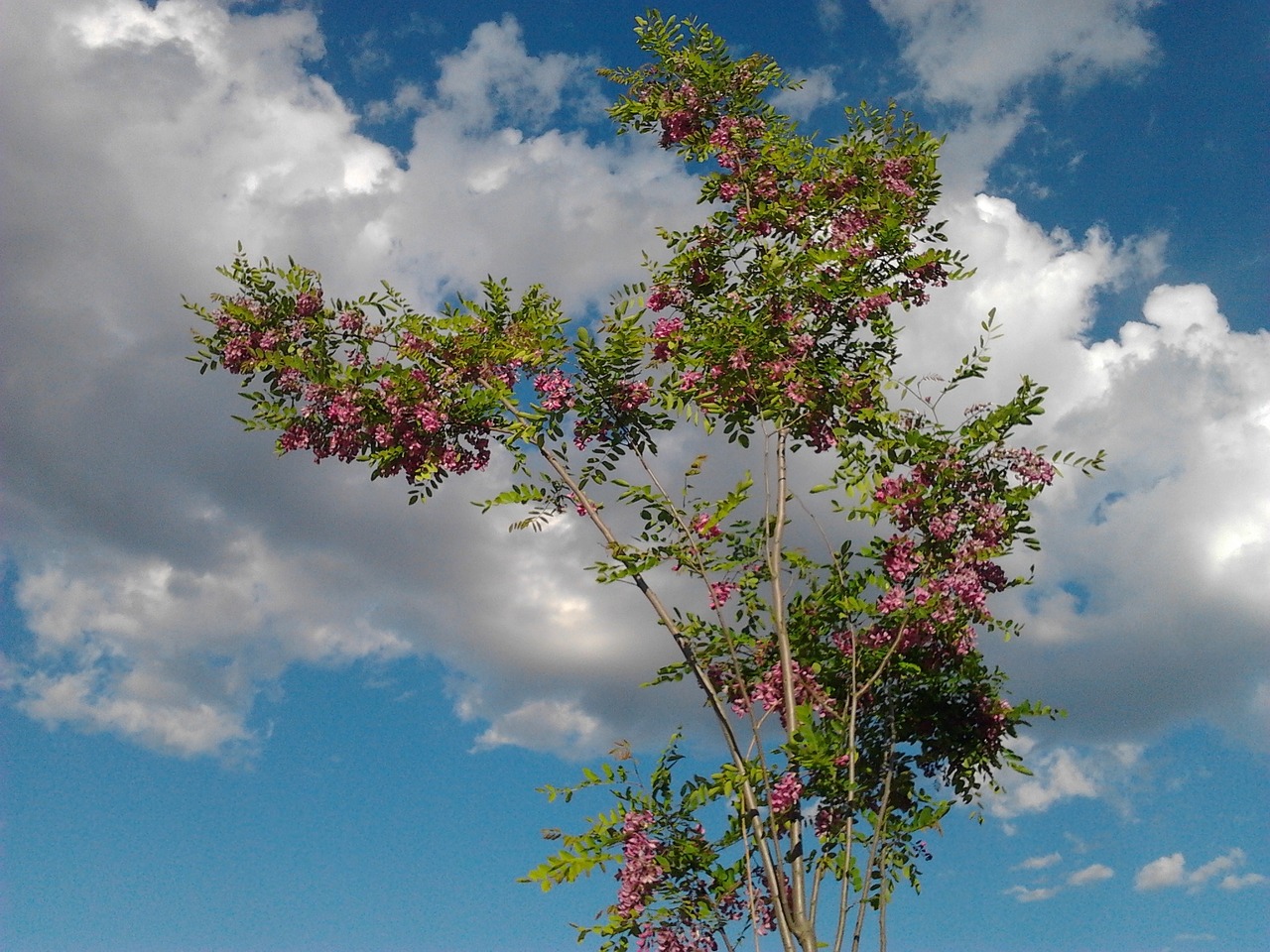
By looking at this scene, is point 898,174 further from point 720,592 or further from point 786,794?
point 786,794

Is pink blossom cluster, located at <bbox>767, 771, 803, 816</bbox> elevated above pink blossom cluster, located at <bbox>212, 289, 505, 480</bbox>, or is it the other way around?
pink blossom cluster, located at <bbox>212, 289, 505, 480</bbox>

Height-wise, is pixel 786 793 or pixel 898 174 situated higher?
pixel 898 174

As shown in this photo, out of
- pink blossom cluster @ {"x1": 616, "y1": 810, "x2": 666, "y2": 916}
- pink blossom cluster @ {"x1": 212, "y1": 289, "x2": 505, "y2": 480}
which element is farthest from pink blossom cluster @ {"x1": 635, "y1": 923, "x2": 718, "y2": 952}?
pink blossom cluster @ {"x1": 212, "y1": 289, "x2": 505, "y2": 480}

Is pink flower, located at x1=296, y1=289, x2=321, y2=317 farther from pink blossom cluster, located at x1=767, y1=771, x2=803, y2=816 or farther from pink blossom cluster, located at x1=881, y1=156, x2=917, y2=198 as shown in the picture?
pink blossom cluster, located at x1=767, y1=771, x2=803, y2=816

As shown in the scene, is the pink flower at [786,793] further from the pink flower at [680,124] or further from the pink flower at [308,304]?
the pink flower at [680,124]

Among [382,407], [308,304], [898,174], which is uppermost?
[898,174]

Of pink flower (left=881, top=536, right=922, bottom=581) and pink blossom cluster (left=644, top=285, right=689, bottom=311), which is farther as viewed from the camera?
pink blossom cluster (left=644, top=285, right=689, bottom=311)

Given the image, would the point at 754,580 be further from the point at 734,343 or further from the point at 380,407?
the point at 380,407

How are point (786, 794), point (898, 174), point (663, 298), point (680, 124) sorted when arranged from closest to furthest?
1. point (786, 794)
2. point (663, 298)
3. point (898, 174)
4. point (680, 124)

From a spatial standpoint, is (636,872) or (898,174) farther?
(898,174)

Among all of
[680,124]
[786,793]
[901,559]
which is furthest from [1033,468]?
[680,124]

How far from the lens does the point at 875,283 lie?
8297mm

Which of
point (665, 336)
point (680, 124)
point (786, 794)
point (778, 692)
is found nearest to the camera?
point (786, 794)

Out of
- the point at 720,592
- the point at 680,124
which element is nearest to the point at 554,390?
the point at 720,592
